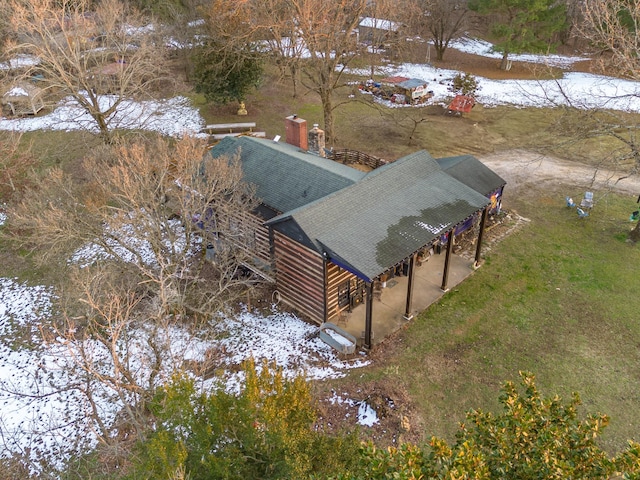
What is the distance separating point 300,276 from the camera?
645 inches

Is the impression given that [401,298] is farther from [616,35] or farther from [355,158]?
[616,35]

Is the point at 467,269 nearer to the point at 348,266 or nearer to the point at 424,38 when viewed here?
the point at 348,266

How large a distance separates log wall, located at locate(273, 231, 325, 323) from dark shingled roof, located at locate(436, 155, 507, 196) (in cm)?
837

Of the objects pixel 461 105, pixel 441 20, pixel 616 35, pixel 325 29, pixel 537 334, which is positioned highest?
pixel 616 35

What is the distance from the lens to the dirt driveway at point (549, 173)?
25467 millimetres

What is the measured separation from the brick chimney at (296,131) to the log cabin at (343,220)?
1948 millimetres

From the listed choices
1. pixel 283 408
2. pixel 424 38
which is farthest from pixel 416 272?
pixel 424 38

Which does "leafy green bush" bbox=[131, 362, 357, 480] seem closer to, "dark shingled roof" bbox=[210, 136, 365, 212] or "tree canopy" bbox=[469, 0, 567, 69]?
"dark shingled roof" bbox=[210, 136, 365, 212]

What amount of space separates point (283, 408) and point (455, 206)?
1153 cm

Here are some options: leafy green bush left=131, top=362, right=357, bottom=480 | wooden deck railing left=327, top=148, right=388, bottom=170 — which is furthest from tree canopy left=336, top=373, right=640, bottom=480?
wooden deck railing left=327, top=148, right=388, bottom=170

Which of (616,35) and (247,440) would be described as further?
(616,35)

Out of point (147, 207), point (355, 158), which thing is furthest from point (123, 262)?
point (355, 158)

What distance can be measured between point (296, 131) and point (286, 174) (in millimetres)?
4402

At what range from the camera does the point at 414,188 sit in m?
17.5
